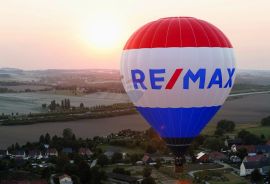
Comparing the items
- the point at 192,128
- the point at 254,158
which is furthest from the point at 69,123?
the point at 192,128

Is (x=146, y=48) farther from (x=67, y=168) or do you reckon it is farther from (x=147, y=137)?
(x=147, y=137)

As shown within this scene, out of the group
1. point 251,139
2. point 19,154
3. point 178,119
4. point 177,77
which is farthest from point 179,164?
point 251,139

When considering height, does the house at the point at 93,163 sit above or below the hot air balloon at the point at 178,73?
below

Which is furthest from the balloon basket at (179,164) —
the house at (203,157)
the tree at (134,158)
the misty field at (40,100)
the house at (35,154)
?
the misty field at (40,100)

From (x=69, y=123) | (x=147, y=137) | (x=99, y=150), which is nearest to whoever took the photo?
(x=99, y=150)

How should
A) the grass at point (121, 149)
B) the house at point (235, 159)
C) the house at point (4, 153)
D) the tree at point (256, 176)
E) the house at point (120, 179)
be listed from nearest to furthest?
the house at point (120, 179) → the tree at point (256, 176) → the house at point (235, 159) → the house at point (4, 153) → the grass at point (121, 149)

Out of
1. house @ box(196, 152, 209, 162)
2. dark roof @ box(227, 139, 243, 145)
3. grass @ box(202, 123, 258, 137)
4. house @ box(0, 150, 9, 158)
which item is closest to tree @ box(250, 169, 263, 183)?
house @ box(196, 152, 209, 162)

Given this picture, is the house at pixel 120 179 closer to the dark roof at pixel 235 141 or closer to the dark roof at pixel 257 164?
the dark roof at pixel 257 164
